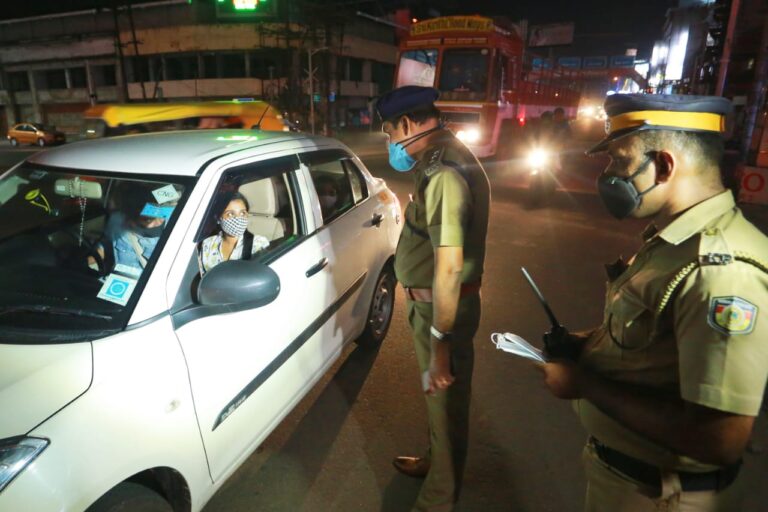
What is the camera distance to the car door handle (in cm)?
262

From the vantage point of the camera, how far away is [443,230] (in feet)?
6.00

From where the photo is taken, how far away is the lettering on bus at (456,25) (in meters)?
11.1

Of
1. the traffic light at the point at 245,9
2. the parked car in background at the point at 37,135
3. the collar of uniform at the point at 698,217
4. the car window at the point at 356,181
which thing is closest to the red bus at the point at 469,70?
the traffic light at the point at 245,9

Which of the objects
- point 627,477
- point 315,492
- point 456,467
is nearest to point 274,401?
point 315,492

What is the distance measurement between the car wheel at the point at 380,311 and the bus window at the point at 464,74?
895 centimetres

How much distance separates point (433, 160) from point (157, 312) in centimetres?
125

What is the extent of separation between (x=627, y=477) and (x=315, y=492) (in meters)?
1.68

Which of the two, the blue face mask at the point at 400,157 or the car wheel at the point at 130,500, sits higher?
the blue face mask at the point at 400,157

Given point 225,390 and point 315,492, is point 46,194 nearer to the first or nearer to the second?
point 225,390

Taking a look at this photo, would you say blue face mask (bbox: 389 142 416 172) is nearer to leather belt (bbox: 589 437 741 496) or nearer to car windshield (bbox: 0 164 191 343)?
car windshield (bbox: 0 164 191 343)

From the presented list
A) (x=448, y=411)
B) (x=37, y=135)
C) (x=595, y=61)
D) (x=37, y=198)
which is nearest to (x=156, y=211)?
(x=37, y=198)

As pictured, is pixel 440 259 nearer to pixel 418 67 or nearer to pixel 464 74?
pixel 464 74

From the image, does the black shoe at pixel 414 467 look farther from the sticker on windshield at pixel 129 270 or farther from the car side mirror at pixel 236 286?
the sticker on windshield at pixel 129 270

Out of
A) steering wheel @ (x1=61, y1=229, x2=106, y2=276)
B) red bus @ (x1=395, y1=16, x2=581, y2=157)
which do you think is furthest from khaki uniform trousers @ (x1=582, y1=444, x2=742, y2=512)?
red bus @ (x1=395, y1=16, x2=581, y2=157)
